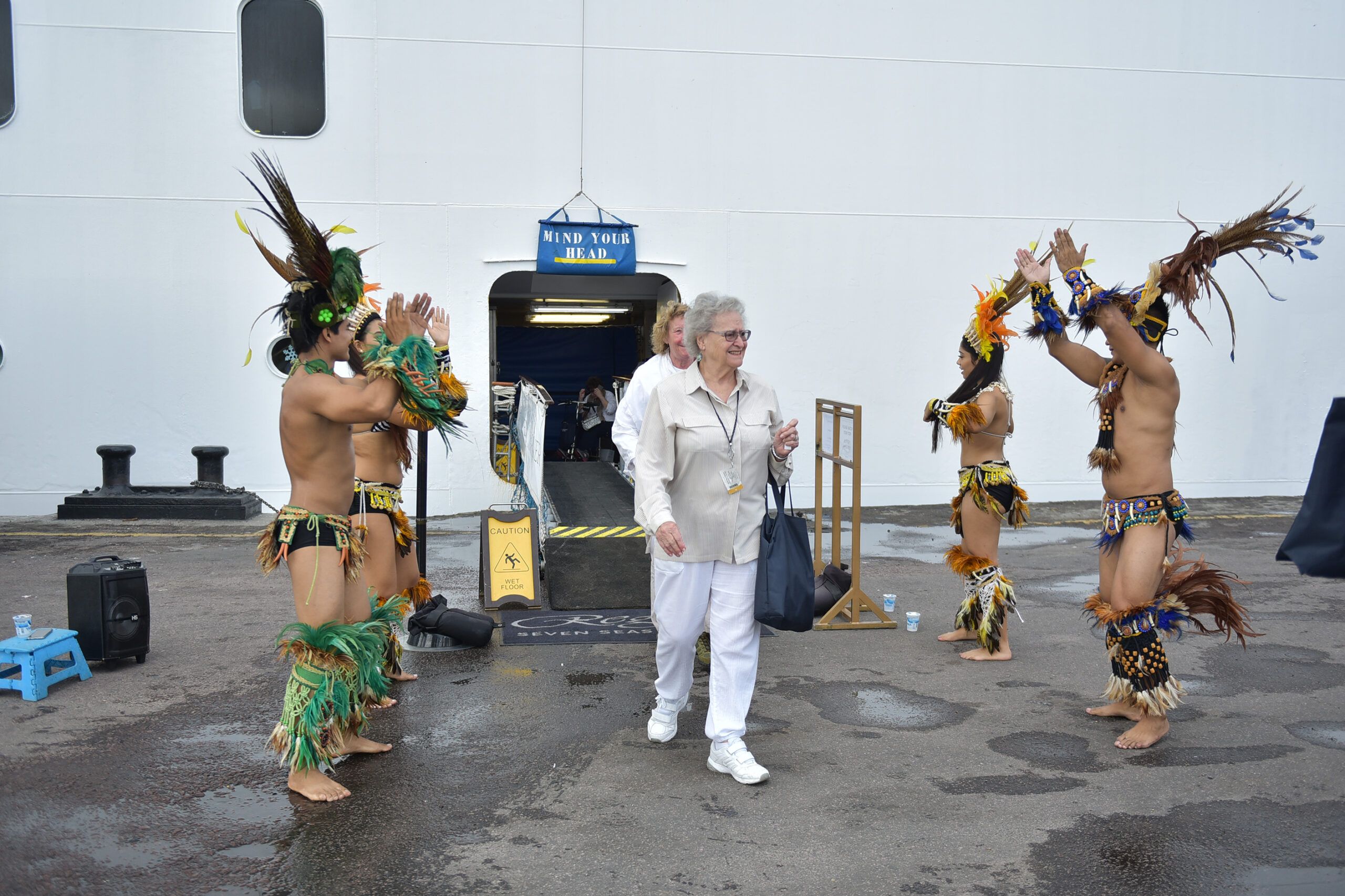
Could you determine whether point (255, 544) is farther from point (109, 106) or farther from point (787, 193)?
point (787, 193)

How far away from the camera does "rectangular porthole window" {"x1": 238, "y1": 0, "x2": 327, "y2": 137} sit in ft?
38.7

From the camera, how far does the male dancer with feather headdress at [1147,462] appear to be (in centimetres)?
485

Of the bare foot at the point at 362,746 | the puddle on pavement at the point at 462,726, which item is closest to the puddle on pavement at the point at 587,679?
the puddle on pavement at the point at 462,726

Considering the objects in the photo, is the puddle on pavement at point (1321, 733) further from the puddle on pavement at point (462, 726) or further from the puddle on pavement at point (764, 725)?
the puddle on pavement at point (462, 726)

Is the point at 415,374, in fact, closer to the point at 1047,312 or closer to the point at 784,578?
the point at 784,578

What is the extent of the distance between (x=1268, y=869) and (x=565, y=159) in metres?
10.3

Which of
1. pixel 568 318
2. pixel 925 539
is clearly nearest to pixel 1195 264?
pixel 925 539

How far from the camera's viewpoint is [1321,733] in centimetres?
508

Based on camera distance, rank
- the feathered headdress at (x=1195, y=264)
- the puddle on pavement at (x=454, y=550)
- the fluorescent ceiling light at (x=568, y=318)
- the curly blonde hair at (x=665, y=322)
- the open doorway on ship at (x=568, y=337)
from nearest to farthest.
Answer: the feathered headdress at (x=1195, y=264) < the curly blonde hair at (x=665, y=322) < the puddle on pavement at (x=454, y=550) < the open doorway on ship at (x=568, y=337) < the fluorescent ceiling light at (x=568, y=318)

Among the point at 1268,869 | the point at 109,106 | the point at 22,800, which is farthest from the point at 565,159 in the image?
the point at 1268,869

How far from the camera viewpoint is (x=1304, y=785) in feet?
14.5

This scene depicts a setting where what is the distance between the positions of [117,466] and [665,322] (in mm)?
8019

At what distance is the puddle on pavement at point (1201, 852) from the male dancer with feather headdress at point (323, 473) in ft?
9.40

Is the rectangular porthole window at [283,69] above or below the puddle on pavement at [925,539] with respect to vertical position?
above
